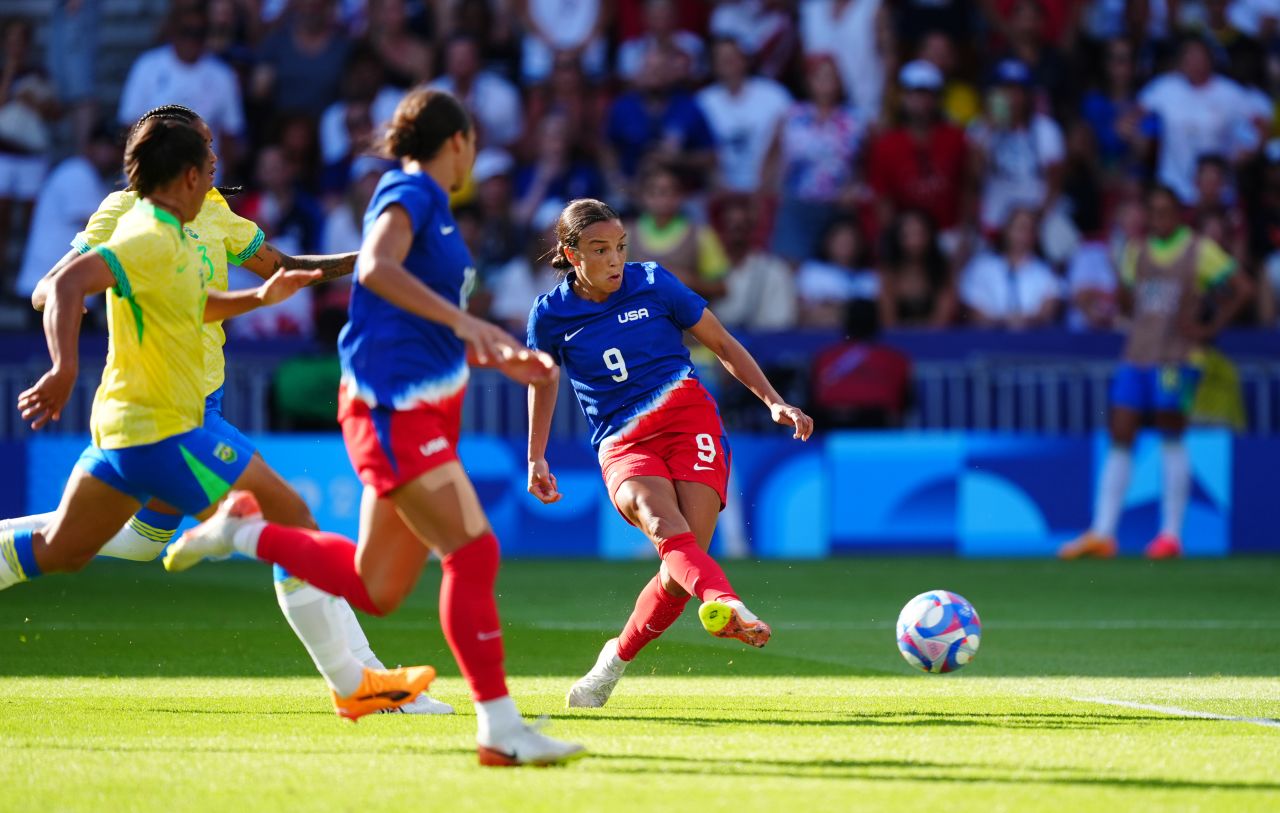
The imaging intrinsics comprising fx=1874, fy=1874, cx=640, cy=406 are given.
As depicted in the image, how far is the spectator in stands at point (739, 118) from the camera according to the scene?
17625 millimetres

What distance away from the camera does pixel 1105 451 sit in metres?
15.6

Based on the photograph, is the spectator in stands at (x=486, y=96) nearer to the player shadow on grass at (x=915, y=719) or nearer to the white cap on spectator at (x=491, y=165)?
the white cap on spectator at (x=491, y=165)

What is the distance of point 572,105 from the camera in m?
17.9

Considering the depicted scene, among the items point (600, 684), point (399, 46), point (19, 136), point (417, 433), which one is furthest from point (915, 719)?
point (19, 136)

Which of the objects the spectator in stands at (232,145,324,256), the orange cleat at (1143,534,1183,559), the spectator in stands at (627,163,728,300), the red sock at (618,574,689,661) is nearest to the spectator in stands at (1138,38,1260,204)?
the orange cleat at (1143,534,1183,559)

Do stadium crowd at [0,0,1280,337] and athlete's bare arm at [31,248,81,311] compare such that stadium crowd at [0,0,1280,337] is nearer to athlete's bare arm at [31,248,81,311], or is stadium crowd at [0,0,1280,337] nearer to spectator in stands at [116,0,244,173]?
spectator in stands at [116,0,244,173]

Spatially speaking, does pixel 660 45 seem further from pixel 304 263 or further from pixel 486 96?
pixel 304 263

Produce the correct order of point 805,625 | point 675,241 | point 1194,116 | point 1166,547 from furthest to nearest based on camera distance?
1. point 1194,116
2. point 675,241
3. point 1166,547
4. point 805,625

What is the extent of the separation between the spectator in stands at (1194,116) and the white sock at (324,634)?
13262 mm

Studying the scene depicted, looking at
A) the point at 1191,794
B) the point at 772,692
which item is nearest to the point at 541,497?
the point at 772,692

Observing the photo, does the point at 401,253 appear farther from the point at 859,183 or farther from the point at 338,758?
the point at 859,183

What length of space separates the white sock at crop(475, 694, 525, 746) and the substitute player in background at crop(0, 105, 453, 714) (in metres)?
0.98

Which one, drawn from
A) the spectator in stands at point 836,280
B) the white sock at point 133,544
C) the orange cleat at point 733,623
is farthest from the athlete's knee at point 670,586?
the spectator in stands at point 836,280

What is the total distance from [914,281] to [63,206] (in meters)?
7.69
